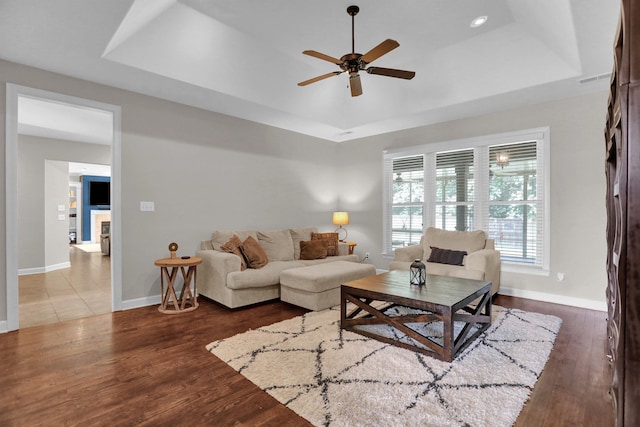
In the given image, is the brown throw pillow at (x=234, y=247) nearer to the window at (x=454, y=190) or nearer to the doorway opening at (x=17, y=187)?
the doorway opening at (x=17, y=187)

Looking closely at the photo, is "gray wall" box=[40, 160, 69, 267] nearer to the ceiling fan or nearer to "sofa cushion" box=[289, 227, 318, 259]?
"sofa cushion" box=[289, 227, 318, 259]

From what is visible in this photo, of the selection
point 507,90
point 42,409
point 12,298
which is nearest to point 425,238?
point 507,90

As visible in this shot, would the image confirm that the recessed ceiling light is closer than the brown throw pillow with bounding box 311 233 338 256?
Yes

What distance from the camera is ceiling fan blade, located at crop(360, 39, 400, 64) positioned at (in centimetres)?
251

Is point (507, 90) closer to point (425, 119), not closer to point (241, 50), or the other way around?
point (425, 119)

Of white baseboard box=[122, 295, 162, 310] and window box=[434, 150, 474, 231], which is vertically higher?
window box=[434, 150, 474, 231]

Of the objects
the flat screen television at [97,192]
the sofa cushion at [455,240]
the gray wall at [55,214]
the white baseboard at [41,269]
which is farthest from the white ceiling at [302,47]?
the flat screen television at [97,192]

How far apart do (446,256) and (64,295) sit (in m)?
5.22

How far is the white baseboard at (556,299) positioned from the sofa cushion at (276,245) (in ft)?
10.1

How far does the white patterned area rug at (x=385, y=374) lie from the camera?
186 centimetres

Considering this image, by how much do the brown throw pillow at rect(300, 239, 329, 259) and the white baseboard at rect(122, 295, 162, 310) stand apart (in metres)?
2.06

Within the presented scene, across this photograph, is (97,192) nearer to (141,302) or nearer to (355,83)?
(141,302)

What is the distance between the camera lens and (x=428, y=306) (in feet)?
8.43

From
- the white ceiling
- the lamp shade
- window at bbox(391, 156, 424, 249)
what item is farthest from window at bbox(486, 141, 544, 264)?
the lamp shade
